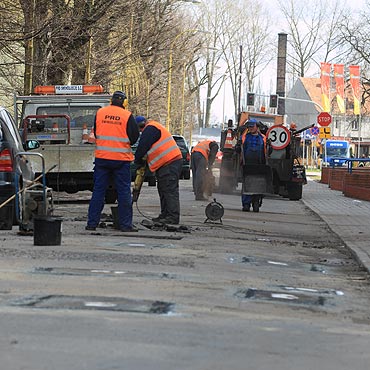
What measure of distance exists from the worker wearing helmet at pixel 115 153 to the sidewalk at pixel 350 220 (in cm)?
292

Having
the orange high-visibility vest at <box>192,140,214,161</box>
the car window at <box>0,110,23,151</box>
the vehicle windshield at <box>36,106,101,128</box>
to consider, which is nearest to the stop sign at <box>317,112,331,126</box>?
the orange high-visibility vest at <box>192,140,214,161</box>

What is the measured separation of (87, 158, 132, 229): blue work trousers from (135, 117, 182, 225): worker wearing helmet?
99cm

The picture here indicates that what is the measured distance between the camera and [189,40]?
56.7 metres

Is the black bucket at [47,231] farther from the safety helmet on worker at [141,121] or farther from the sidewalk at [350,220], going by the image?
the safety helmet on worker at [141,121]

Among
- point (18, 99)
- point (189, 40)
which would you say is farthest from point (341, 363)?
point (189, 40)

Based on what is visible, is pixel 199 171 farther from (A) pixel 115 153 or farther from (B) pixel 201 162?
(A) pixel 115 153

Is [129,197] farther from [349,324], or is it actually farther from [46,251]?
[349,324]

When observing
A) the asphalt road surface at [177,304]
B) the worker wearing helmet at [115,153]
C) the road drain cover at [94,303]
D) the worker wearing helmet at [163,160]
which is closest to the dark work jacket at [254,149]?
the worker wearing helmet at [163,160]

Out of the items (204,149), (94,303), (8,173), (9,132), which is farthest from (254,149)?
(94,303)

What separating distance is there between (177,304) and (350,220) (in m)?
10.7

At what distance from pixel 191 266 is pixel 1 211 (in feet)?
11.1

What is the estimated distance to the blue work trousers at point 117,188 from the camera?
11.6 meters

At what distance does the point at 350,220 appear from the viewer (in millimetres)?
16891

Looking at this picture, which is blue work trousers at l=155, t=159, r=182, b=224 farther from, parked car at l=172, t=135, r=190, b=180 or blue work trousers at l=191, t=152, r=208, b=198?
parked car at l=172, t=135, r=190, b=180
